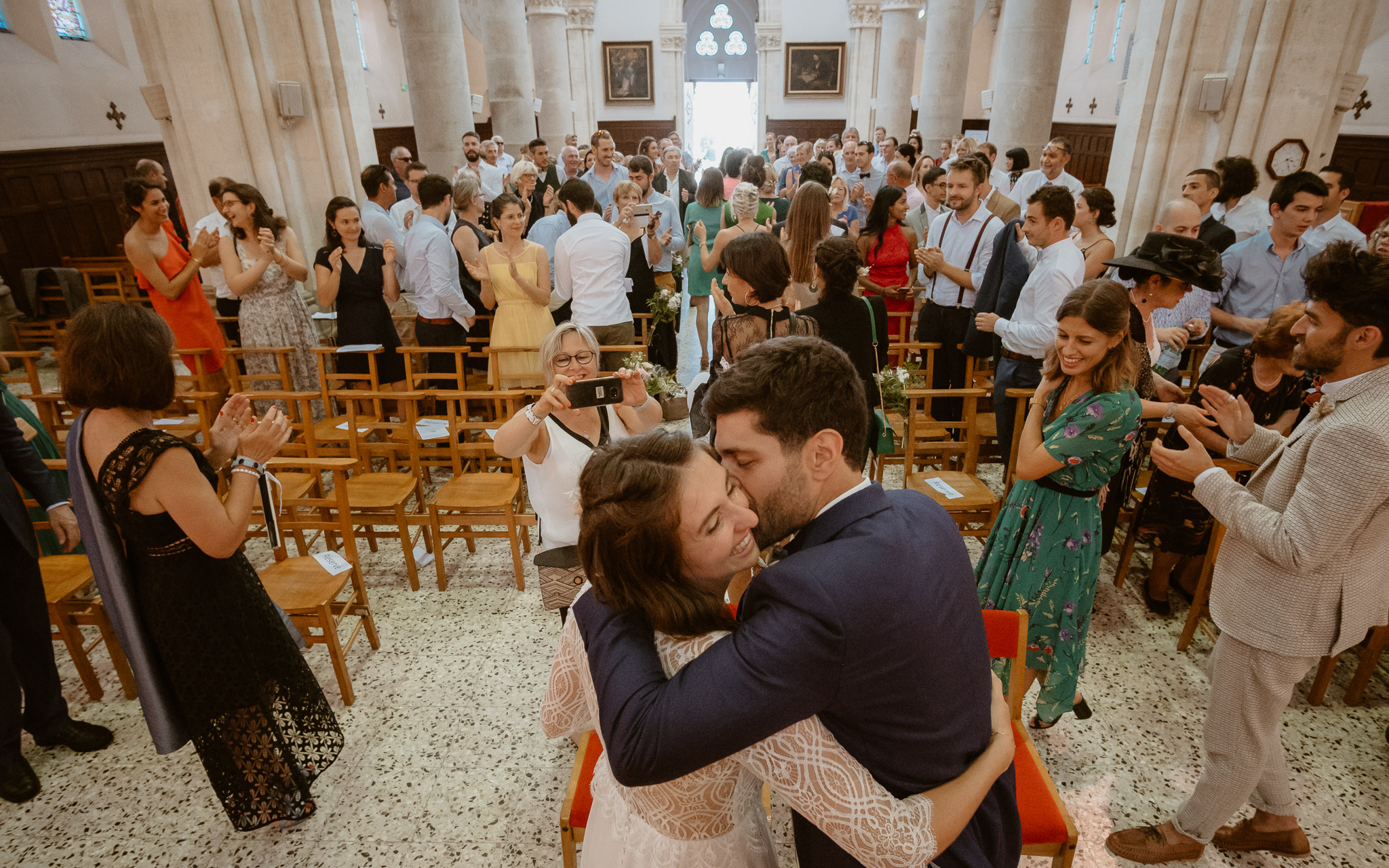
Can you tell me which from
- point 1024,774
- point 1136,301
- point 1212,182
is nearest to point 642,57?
point 1212,182

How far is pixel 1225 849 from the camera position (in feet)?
7.85

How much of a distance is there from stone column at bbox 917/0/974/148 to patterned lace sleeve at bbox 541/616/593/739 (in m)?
12.5

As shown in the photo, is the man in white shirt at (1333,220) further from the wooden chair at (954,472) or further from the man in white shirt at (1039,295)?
the wooden chair at (954,472)

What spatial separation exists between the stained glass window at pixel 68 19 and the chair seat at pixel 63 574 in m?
10.5

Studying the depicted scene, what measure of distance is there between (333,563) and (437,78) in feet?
26.8

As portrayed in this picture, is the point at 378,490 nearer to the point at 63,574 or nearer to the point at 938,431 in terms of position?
the point at 63,574

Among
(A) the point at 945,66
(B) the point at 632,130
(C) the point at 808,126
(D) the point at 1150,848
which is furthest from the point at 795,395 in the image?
(C) the point at 808,126

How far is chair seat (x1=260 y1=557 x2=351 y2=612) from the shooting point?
2.93 metres

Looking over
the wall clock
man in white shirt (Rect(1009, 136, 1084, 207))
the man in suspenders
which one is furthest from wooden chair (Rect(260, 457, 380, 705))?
the wall clock

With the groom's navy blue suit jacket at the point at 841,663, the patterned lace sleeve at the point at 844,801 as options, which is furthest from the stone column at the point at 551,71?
the patterned lace sleeve at the point at 844,801

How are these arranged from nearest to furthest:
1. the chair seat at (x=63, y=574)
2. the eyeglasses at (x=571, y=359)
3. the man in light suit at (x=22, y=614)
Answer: the man in light suit at (x=22, y=614)
the eyeglasses at (x=571, y=359)
the chair seat at (x=63, y=574)

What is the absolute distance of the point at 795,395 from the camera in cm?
131

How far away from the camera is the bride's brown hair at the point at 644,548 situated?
1117 mm

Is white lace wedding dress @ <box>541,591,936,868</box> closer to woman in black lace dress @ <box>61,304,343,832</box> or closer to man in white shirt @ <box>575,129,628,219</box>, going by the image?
woman in black lace dress @ <box>61,304,343,832</box>
